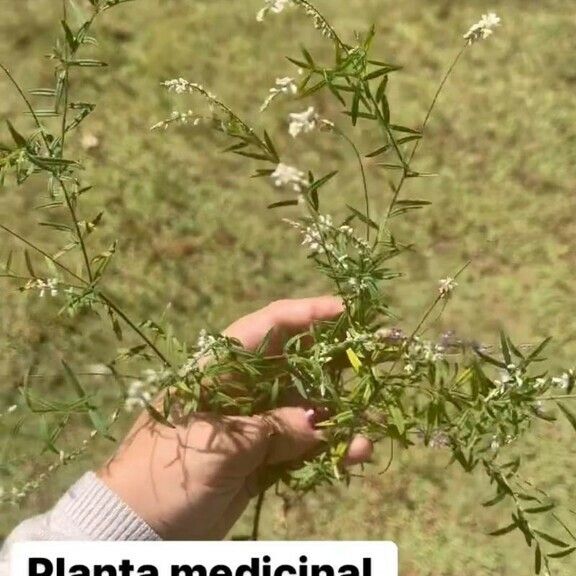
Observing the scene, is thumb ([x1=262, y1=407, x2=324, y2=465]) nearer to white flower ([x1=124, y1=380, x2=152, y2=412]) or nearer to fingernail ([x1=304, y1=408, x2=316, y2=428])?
fingernail ([x1=304, y1=408, x2=316, y2=428])

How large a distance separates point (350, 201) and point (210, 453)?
2.53ft

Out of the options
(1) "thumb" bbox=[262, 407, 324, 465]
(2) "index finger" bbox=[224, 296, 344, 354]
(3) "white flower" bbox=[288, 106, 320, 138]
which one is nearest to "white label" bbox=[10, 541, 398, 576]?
(1) "thumb" bbox=[262, 407, 324, 465]

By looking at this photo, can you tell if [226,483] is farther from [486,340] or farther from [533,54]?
[533,54]

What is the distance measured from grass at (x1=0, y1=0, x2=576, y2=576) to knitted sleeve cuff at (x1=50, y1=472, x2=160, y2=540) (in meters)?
0.41

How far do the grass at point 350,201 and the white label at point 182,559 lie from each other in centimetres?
42

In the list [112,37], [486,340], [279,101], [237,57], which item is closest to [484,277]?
[486,340]

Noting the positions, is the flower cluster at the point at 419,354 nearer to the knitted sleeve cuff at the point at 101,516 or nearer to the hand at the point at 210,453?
the hand at the point at 210,453

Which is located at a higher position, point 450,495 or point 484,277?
point 484,277

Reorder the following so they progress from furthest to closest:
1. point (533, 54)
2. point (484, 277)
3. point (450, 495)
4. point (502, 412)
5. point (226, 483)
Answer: point (533, 54), point (484, 277), point (450, 495), point (226, 483), point (502, 412)

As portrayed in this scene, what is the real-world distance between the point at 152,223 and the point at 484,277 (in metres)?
0.69

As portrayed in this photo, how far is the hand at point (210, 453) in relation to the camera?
1.06m

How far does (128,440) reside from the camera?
1.16 metres

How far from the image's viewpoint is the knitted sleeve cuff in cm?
112

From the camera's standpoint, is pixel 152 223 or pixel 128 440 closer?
pixel 128 440
